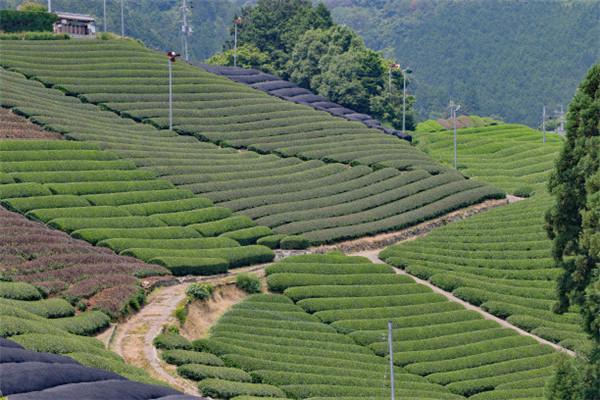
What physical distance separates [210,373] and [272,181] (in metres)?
31.6

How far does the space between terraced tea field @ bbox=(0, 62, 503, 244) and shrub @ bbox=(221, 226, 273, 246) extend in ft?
2.36

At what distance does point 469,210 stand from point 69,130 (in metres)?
23.4

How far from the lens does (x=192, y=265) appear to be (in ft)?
175

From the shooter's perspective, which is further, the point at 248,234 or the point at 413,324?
the point at 248,234

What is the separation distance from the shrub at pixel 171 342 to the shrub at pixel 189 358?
1.76 ft

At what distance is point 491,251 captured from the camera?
64.1 meters

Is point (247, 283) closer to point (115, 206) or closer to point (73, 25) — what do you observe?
point (115, 206)

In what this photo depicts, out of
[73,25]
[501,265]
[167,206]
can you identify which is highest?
[73,25]

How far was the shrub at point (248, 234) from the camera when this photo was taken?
59812 mm

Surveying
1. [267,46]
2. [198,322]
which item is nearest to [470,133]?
[267,46]

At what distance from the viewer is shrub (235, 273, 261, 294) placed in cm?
5297

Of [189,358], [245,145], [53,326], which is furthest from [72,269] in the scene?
[245,145]

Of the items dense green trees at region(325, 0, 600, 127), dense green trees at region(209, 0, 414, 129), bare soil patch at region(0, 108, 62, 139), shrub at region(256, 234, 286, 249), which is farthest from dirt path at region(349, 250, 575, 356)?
dense green trees at region(325, 0, 600, 127)

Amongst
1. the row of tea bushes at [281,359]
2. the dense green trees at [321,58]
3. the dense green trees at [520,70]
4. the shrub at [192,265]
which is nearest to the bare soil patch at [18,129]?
the shrub at [192,265]
